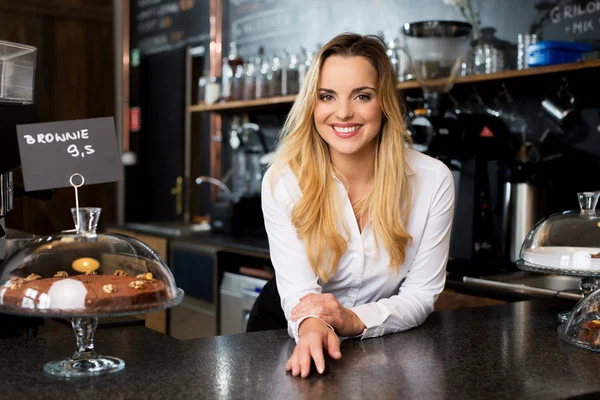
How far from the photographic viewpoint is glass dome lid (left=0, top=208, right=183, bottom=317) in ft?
4.12

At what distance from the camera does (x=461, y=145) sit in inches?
125

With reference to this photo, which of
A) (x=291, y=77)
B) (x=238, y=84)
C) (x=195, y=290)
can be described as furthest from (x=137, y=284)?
(x=238, y=84)

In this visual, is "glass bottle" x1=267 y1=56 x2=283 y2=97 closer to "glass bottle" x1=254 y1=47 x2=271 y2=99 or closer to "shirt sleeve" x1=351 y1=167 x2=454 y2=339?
"glass bottle" x1=254 y1=47 x2=271 y2=99

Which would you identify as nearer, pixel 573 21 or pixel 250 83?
pixel 573 21

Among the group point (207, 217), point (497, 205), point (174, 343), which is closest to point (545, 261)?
point (174, 343)

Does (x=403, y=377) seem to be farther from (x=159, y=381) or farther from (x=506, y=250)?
(x=506, y=250)

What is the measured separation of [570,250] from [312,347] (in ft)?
2.46

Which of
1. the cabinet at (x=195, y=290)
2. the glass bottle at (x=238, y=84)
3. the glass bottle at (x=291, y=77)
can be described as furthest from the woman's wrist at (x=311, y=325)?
the glass bottle at (x=238, y=84)

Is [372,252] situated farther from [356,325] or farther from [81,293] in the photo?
[81,293]

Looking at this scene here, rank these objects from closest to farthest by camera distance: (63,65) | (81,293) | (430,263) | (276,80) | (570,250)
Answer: (81,293) → (570,250) → (430,263) → (276,80) → (63,65)

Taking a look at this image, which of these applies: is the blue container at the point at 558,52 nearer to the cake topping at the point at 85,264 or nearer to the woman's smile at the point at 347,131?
the woman's smile at the point at 347,131

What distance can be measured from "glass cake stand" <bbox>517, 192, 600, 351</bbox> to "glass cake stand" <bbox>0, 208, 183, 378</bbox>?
0.87 m

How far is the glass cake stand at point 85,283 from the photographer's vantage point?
1.26 meters

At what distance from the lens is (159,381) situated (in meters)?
1.30
